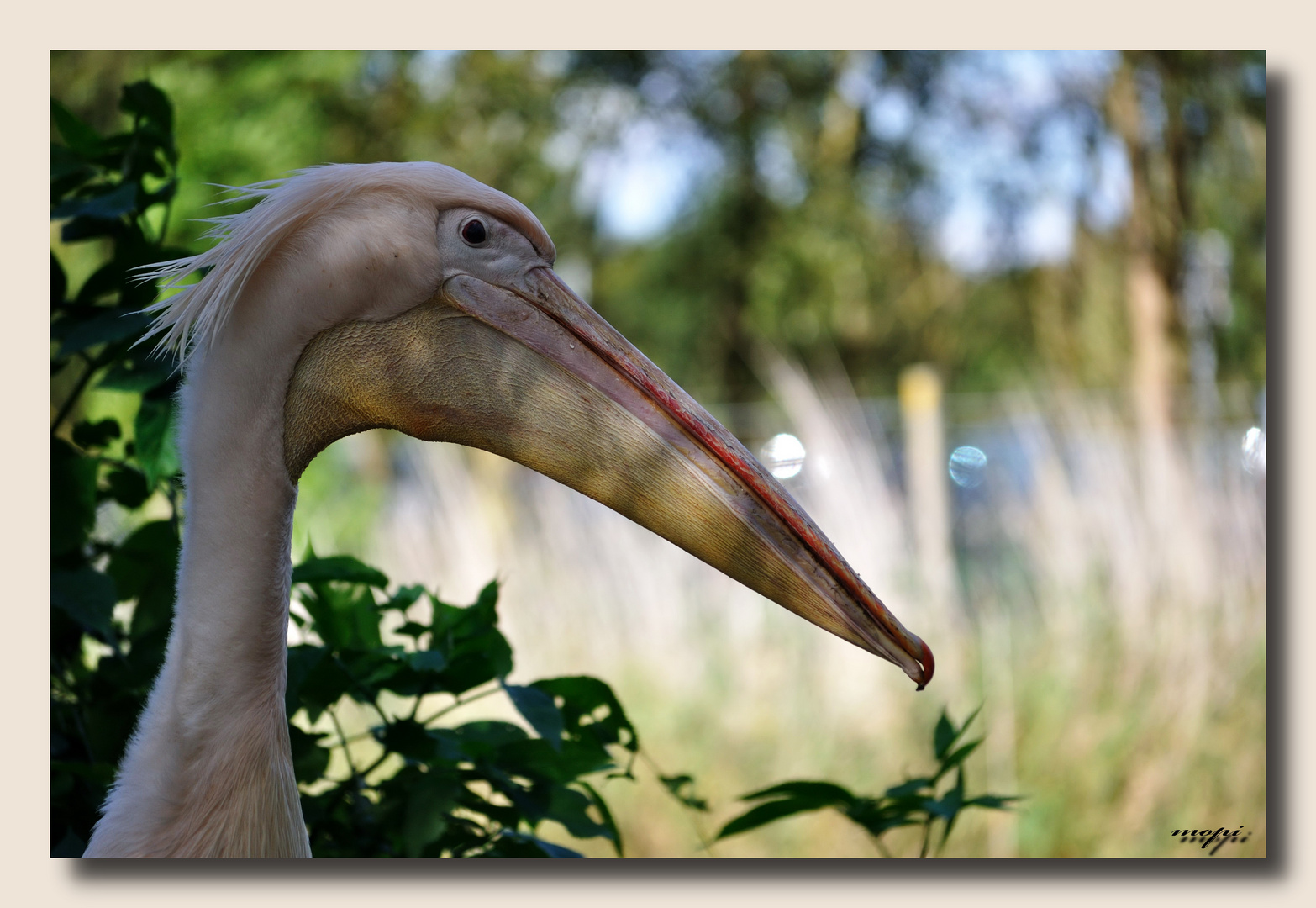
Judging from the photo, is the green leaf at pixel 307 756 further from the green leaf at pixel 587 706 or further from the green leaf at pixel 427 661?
the green leaf at pixel 587 706

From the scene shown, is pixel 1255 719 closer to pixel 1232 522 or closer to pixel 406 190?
pixel 1232 522

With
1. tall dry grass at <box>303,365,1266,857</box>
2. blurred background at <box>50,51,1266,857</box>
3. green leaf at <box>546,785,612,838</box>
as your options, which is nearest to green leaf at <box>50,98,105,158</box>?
blurred background at <box>50,51,1266,857</box>

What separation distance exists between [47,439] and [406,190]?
94 centimetres

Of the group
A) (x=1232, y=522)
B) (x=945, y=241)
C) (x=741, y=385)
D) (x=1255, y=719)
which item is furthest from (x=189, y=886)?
(x=741, y=385)

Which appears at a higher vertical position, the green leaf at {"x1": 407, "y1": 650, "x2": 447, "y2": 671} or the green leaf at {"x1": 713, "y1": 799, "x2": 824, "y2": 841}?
the green leaf at {"x1": 407, "y1": 650, "x2": 447, "y2": 671}

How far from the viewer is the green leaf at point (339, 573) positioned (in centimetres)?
142

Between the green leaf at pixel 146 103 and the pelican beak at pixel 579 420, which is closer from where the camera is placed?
the pelican beak at pixel 579 420

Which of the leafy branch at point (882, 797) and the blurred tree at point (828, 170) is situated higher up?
the blurred tree at point (828, 170)

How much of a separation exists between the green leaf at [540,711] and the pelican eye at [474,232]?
0.55 meters

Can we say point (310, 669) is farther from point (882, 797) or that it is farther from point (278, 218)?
point (882, 797)

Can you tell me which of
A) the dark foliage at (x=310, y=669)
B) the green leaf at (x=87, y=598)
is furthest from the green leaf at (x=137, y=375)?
Answer: the green leaf at (x=87, y=598)

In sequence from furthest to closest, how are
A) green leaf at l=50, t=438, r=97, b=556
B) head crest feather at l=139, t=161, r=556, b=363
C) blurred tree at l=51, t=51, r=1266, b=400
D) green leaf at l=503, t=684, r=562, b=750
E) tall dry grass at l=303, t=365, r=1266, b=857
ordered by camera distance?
blurred tree at l=51, t=51, r=1266, b=400 → tall dry grass at l=303, t=365, r=1266, b=857 → green leaf at l=50, t=438, r=97, b=556 → green leaf at l=503, t=684, r=562, b=750 → head crest feather at l=139, t=161, r=556, b=363

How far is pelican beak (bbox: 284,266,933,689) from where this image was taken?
1.11 meters

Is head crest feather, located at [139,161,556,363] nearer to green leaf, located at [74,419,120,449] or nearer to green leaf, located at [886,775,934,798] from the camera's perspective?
green leaf, located at [74,419,120,449]
